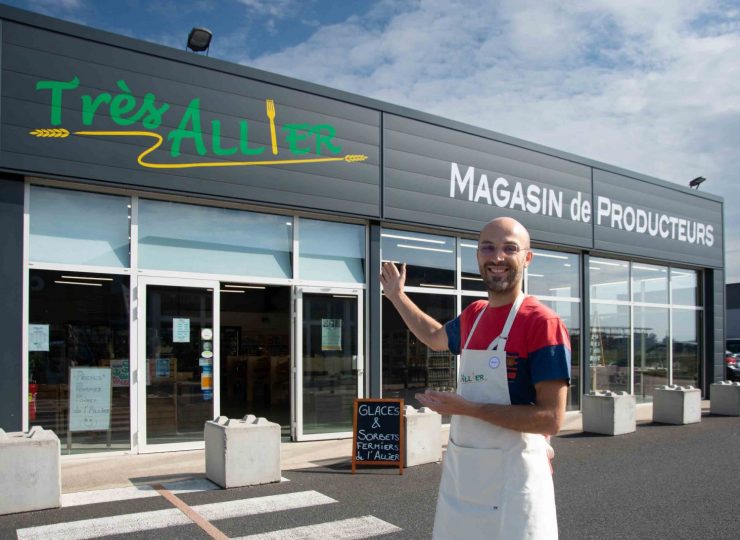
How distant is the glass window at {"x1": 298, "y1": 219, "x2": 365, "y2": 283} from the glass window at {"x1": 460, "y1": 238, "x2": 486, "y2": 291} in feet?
7.46

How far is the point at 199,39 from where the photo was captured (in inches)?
392

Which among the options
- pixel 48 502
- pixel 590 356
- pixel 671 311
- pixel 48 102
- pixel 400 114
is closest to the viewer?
pixel 48 502

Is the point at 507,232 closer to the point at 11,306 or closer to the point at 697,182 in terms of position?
the point at 11,306

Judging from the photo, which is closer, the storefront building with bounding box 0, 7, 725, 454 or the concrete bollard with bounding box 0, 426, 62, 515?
the concrete bollard with bounding box 0, 426, 62, 515

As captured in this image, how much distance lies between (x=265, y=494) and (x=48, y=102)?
5.29 meters

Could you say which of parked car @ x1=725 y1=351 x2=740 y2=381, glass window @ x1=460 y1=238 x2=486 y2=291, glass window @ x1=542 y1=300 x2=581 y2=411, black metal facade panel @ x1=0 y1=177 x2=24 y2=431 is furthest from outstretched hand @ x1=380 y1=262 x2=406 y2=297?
parked car @ x1=725 y1=351 x2=740 y2=381

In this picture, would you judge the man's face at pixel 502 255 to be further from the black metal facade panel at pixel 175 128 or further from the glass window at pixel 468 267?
the glass window at pixel 468 267

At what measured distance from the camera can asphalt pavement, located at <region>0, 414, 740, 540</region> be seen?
5.67m

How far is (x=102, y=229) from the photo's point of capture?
879 centimetres

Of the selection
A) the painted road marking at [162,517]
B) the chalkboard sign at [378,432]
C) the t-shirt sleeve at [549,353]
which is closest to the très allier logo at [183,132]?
the chalkboard sign at [378,432]

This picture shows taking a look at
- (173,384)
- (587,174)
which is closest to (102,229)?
(173,384)

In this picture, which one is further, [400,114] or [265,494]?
[400,114]

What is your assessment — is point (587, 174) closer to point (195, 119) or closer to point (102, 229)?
point (195, 119)

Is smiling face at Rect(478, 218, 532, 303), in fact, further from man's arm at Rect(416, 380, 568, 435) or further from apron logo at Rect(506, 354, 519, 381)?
man's arm at Rect(416, 380, 568, 435)
